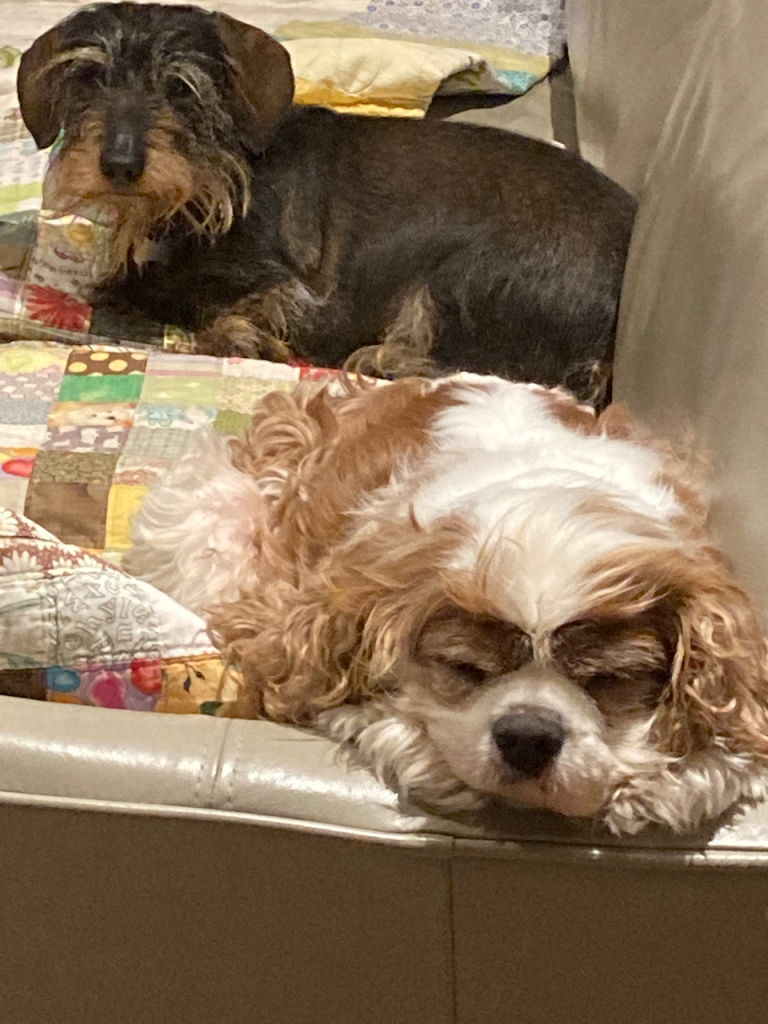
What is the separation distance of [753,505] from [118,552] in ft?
2.60

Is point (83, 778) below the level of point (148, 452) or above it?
above

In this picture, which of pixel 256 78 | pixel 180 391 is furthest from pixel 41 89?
pixel 180 391

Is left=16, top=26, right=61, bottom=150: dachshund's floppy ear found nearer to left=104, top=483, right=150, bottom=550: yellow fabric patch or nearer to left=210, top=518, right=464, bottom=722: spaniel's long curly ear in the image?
left=104, top=483, right=150, bottom=550: yellow fabric patch

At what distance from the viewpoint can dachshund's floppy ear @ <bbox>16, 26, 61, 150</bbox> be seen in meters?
1.92

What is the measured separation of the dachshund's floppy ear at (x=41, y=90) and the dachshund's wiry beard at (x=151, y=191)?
3.2 inches

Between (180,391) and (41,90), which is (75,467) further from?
(41,90)

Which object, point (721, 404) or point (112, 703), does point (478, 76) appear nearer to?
point (721, 404)

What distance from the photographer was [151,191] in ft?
6.18

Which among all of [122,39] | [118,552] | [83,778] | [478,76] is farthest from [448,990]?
[478,76]

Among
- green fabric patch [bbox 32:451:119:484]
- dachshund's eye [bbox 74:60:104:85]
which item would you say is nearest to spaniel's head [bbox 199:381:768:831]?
green fabric patch [bbox 32:451:119:484]

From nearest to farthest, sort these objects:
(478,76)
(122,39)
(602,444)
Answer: (602,444), (122,39), (478,76)

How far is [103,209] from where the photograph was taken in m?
1.97

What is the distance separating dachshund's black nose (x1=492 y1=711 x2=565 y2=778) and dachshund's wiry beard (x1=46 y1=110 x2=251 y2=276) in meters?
1.25

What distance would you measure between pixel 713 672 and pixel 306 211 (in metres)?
1.30
